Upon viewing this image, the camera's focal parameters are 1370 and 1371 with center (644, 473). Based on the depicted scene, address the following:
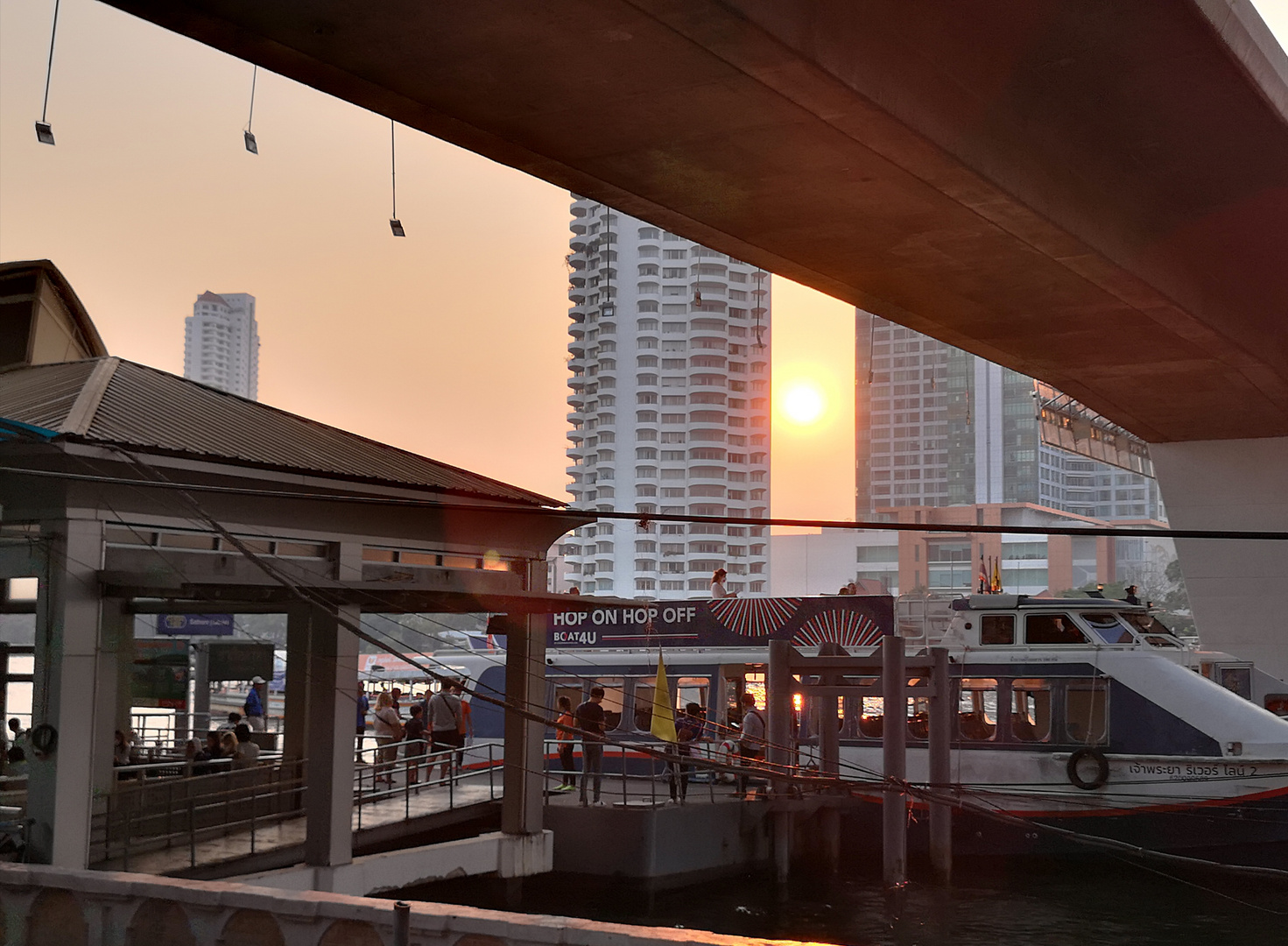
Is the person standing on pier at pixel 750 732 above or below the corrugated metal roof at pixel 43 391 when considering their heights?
below

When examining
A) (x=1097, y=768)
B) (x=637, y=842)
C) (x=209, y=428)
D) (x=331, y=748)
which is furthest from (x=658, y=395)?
(x=331, y=748)

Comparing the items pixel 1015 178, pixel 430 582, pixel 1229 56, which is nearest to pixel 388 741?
pixel 430 582

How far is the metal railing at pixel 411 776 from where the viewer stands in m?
19.7

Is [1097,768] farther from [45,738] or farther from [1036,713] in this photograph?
[45,738]

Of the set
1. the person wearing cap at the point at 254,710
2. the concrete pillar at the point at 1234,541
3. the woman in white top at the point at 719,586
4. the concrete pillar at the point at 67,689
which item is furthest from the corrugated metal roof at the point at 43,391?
the concrete pillar at the point at 1234,541

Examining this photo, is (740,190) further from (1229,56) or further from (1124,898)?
(1124,898)

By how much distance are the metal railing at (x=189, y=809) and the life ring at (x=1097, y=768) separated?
1315 centimetres

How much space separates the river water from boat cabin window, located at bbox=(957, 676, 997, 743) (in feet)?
8.85

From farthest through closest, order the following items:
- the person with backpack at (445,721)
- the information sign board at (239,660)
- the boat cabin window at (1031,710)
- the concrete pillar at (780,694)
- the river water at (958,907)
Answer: the information sign board at (239,660), the boat cabin window at (1031,710), the person with backpack at (445,721), the concrete pillar at (780,694), the river water at (958,907)

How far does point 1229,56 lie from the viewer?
43.5 ft

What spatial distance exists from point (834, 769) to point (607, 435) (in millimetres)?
168738

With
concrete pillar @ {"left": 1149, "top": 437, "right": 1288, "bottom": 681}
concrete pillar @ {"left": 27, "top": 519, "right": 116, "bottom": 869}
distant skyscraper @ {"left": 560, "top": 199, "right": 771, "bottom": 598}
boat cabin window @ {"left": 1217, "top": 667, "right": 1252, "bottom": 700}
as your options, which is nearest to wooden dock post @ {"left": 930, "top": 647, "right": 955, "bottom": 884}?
boat cabin window @ {"left": 1217, "top": 667, "right": 1252, "bottom": 700}

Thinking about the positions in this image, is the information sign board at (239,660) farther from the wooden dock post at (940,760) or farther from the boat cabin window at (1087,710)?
the boat cabin window at (1087,710)

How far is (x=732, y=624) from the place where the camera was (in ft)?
92.5
